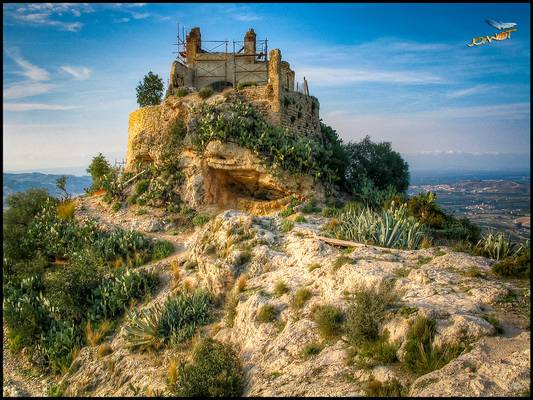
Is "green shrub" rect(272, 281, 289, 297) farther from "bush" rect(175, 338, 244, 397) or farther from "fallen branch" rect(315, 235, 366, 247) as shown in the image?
"fallen branch" rect(315, 235, 366, 247)

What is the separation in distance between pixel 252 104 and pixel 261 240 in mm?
11255

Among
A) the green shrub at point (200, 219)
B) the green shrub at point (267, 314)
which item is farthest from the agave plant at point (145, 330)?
the green shrub at point (200, 219)

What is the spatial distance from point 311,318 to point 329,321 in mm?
670

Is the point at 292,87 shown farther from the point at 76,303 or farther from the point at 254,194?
the point at 76,303

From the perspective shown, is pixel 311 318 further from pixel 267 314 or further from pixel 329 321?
pixel 267 314

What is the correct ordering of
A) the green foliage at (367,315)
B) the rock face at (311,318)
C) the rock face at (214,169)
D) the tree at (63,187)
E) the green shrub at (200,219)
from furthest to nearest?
the tree at (63,187)
the green shrub at (200,219)
the rock face at (214,169)
the green foliage at (367,315)
the rock face at (311,318)

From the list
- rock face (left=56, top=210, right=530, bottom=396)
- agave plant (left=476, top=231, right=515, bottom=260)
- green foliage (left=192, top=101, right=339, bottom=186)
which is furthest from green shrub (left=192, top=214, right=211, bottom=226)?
agave plant (left=476, top=231, right=515, bottom=260)

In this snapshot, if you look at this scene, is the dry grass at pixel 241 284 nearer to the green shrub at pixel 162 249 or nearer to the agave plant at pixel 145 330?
the agave plant at pixel 145 330

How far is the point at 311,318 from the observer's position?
8.48 m

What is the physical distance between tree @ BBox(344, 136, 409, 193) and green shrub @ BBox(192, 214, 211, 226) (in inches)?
344

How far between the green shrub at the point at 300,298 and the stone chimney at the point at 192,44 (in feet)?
76.5

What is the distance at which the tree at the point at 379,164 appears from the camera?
984 inches

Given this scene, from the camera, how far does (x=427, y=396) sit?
529 cm

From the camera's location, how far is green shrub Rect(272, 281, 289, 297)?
9945 millimetres
